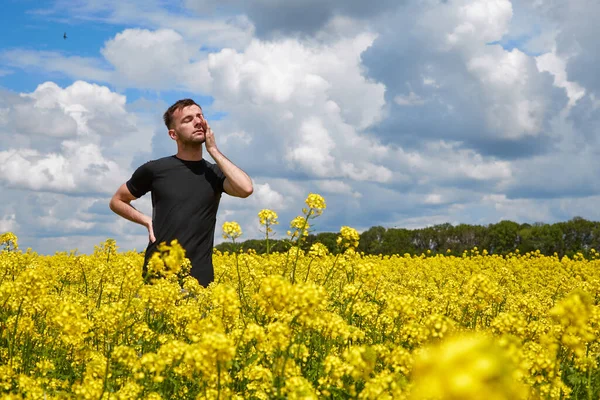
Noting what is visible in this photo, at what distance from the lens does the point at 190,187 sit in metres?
7.34

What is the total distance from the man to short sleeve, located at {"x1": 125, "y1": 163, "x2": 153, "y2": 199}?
1 centimetres

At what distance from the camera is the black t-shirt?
721 centimetres

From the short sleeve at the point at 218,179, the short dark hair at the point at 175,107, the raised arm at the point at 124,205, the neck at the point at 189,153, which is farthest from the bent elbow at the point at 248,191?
the raised arm at the point at 124,205

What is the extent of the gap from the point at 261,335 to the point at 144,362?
0.73 metres

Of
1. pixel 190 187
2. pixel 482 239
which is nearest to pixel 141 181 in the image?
pixel 190 187

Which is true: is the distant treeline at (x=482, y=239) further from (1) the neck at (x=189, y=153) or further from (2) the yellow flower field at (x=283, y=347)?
(2) the yellow flower field at (x=283, y=347)

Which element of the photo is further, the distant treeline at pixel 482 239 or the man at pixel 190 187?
the distant treeline at pixel 482 239

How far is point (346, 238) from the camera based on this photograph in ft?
17.0

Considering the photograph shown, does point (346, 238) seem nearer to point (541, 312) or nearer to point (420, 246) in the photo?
point (541, 312)

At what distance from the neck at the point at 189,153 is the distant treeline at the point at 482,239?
14.4m

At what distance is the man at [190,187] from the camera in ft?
23.5

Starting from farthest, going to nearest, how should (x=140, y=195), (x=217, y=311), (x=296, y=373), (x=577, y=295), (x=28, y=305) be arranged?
(x=140, y=195) < (x=28, y=305) < (x=217, y=311) < (x=296, y=373) < (x=577, y=295)

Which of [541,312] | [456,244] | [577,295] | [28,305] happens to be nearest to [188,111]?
[28,305]

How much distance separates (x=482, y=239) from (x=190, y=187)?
19.6 meters
